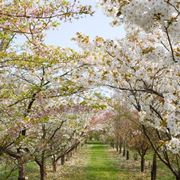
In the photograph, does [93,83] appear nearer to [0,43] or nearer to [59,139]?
[0,43]

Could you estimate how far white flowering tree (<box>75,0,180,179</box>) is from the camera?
5377mm

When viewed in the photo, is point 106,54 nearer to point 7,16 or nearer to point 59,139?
point 7,16

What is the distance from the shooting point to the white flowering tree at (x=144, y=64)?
5.38 m

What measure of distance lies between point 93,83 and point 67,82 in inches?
28.1

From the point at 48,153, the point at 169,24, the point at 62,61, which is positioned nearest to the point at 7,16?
the point at 169,24

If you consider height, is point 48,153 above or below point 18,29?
below

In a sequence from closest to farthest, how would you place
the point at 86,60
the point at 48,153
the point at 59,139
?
the point at 86,60
the point at 48,153
the point at 59,139

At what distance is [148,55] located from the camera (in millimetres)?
7047

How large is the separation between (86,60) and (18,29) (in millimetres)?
4233

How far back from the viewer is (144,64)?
29.1 ft

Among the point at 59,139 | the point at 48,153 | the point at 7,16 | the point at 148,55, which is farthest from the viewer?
the point at 59,139

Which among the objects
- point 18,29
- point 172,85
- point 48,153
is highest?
point 18,29

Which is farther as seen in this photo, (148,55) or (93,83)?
(93,83)

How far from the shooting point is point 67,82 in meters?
9.73
